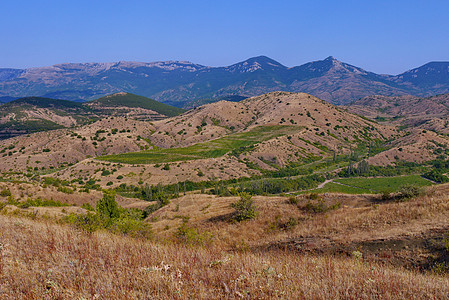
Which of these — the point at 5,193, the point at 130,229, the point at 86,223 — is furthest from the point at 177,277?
the point at 5,193

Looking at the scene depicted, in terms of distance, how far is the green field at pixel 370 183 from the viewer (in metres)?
97.6

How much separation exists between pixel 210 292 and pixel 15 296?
3.64 m

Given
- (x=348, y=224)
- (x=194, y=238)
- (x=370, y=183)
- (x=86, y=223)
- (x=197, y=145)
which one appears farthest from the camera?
(x=197, y=145)

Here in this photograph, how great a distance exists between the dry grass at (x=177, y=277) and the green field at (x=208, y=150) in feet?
356

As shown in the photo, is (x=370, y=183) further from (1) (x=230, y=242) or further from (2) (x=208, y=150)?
(1) (x=230, y=242)

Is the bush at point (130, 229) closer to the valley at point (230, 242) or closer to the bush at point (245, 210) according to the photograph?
the valley at point (230, 242)

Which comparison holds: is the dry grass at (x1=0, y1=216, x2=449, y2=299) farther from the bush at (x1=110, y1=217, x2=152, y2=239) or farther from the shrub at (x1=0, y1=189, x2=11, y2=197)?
the shrub at (x1=0, y1=189, x2=11, y2=197)

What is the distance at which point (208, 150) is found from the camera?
135000 millimetres

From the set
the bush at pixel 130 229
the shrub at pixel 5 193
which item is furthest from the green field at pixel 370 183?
the shrub at pixel 5 193

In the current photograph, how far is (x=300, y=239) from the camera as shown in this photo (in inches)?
588

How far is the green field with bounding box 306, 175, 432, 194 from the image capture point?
320 ft

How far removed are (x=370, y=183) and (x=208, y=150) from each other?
7816cm

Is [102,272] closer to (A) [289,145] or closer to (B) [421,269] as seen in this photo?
(B) [421,269]

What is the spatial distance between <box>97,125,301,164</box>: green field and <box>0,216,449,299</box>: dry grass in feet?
356
